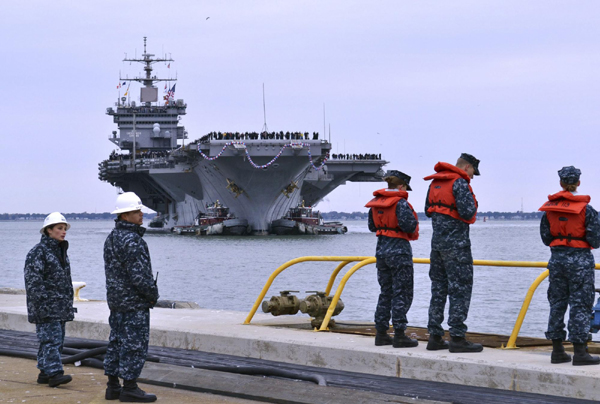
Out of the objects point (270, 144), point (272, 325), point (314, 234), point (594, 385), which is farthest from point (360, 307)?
point (314, 234)

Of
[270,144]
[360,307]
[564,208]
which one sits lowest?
[360,307]

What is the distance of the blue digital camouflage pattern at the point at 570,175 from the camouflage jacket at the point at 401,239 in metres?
1.37

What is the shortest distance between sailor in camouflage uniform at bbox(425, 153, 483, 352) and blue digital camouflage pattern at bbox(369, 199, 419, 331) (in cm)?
34

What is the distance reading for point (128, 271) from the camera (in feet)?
19.2

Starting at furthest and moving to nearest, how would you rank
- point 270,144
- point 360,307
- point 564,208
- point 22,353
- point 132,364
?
point 270,144 → point 360,307 → point 22,353 → point 564,208 → point 132,364

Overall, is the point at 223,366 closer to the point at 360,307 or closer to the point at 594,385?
the point at 594,385

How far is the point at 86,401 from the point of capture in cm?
593

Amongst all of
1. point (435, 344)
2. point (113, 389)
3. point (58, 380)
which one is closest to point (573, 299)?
point (435, 344)

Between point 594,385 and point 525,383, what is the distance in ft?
1.60

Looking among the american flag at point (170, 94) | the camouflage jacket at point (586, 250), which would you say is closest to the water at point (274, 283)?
the camouflage jacket at point (586, 250)

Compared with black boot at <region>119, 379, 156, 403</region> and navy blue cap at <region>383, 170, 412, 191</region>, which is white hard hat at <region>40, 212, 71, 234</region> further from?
navy blue cap at <region>383, 170, 412, 191</region>

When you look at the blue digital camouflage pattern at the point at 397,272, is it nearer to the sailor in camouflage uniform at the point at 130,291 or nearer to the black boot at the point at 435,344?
the black boot at the point at 435,344

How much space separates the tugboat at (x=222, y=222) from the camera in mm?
67438

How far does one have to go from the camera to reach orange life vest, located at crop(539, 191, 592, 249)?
6.40 meters
